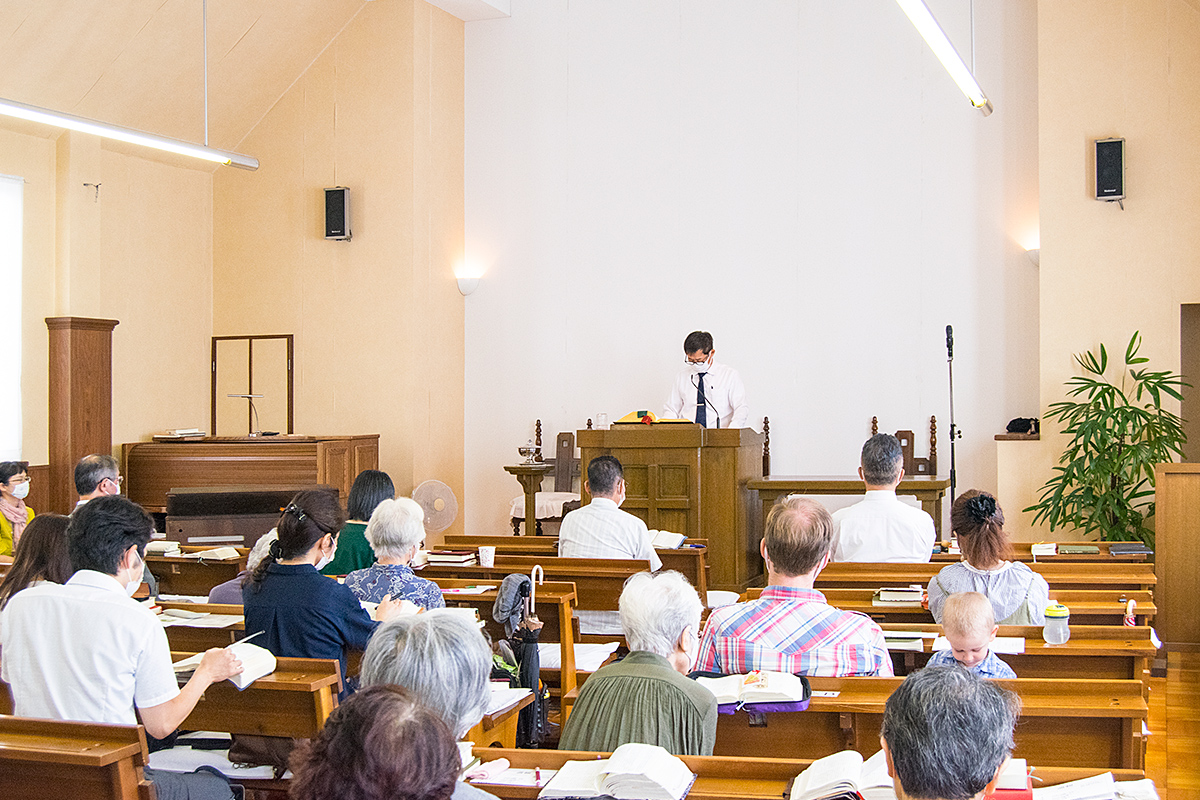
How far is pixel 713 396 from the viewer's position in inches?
313

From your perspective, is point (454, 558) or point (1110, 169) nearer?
point (454, 558)

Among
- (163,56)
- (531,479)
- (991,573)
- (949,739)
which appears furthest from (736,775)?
(163,56)

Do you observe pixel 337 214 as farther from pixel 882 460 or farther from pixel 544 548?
pixel 882 460

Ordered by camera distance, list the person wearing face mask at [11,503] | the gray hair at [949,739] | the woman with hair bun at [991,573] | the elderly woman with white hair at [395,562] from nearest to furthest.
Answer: the gray hair at [949,739]
the woman with hair bun at [991,573]
the elderly woman with white hair at [395,562]
the person wearing face mask at [11,503]

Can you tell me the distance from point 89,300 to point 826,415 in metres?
5.81

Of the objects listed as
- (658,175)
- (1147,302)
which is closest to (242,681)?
(1147,302)

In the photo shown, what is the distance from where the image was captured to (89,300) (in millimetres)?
8844

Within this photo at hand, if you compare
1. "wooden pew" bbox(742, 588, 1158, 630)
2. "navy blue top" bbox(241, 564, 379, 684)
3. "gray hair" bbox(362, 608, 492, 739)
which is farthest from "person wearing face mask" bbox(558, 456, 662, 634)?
"gray hair" bbox(362, 608, 492, 739)

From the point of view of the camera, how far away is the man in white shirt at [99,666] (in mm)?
2582

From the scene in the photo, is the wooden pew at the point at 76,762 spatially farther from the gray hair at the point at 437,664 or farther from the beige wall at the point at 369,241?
the beige wall at the point at 369,241

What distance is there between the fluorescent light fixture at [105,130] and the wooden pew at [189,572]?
291 centimetres

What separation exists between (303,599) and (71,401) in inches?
244

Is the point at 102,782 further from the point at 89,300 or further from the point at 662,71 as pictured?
the point at 662,71

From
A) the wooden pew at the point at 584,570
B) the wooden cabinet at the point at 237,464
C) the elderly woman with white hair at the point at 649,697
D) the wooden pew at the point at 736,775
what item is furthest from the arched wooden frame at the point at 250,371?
the wooden pew at the point at 736,775
